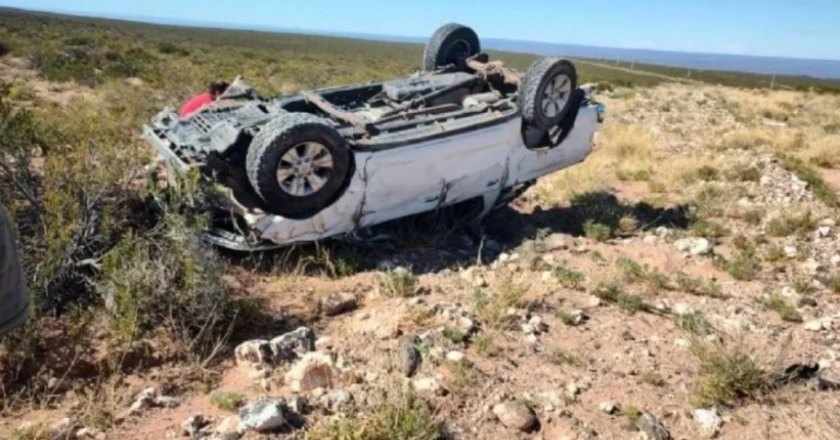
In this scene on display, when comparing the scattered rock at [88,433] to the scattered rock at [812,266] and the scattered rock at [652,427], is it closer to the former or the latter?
the scattered rock at [652,427]

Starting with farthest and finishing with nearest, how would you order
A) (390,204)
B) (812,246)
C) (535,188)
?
1. (535,188)
2. (812,246)
3. (390,204)

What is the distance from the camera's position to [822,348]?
4578 millimetres

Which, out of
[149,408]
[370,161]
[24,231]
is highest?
[370,161]

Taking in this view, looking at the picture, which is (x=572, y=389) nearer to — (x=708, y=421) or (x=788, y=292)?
(x=708, y=421)

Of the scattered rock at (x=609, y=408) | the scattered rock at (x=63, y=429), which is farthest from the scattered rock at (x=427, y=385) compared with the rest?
the scattered rock at (x=63, y=429)

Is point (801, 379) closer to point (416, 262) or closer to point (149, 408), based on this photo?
point (416, 262)

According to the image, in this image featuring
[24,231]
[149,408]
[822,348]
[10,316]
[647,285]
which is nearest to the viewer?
[10,316]

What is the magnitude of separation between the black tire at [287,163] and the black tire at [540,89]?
7.14 feet

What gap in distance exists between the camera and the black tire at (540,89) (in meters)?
6.66

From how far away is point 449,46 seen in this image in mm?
8430

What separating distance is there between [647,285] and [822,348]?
1.36 m

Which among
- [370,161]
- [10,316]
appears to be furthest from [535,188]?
[10,316]

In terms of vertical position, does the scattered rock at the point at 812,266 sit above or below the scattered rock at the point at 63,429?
above

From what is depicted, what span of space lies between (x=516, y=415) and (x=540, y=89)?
400 cm
